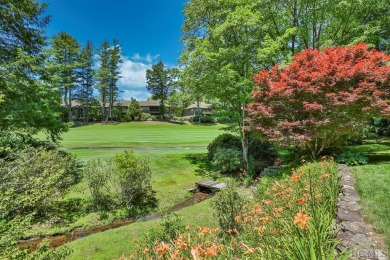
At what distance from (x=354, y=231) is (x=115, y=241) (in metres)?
5.80

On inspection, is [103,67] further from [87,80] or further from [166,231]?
[166,231]

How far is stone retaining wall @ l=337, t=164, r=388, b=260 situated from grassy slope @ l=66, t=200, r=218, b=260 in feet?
10.9

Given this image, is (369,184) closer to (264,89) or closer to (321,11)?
(264,89)

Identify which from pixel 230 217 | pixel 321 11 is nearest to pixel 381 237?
pixel 230 217

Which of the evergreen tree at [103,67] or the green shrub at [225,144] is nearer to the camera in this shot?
the green shrub at [225,144]

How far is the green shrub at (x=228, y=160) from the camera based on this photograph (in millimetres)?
12789

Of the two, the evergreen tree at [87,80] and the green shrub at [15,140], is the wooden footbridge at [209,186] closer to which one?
the green shrub at [15,140]

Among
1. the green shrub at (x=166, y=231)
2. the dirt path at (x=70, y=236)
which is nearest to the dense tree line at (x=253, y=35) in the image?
the dirt path at (x=70, y=236)

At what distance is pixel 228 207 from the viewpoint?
17.2ft

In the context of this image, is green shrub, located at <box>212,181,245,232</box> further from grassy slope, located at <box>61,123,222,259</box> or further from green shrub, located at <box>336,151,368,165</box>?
green shrub, located at <box>336,151,368,165</box>

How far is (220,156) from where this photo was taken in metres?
13.0

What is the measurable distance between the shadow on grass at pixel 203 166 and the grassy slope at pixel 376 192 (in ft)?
23.9

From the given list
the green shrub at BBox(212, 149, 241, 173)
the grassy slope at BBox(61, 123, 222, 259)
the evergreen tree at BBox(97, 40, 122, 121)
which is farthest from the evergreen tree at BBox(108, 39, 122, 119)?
the green shrub at BBox(212, 149, 241, 173)

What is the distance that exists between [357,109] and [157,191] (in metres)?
8.74
